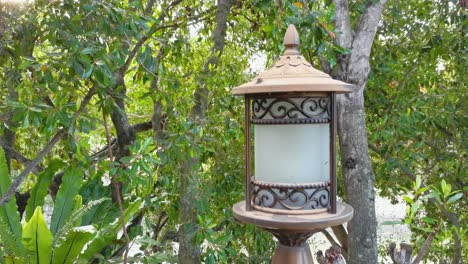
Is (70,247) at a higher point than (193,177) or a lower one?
lower

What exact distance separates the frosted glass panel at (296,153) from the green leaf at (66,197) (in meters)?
2.13

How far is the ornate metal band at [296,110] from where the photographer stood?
117 cm

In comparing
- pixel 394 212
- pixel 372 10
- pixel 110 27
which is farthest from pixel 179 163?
pixel 394 212

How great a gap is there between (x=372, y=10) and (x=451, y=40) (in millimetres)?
896

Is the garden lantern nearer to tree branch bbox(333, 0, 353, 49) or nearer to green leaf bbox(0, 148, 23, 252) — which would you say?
tree branch bbox(333, 0, 353, 49)

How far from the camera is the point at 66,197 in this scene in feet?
9.82

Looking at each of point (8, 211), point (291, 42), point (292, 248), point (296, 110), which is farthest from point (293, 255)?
point (8, 211)

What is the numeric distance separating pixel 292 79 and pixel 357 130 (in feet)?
3.90

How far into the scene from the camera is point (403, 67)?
2.99 m

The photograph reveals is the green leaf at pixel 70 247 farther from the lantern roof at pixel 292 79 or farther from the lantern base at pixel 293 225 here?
the lantern roof at pixel 292 79

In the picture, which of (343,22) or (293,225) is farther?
(343,22)

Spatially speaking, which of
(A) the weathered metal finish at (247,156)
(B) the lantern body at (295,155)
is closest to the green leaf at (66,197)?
(A) the weathered metal finish at (247,156)

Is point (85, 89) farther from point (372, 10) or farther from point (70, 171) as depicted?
point (372, 10)

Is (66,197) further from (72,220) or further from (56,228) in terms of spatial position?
(72,220)
